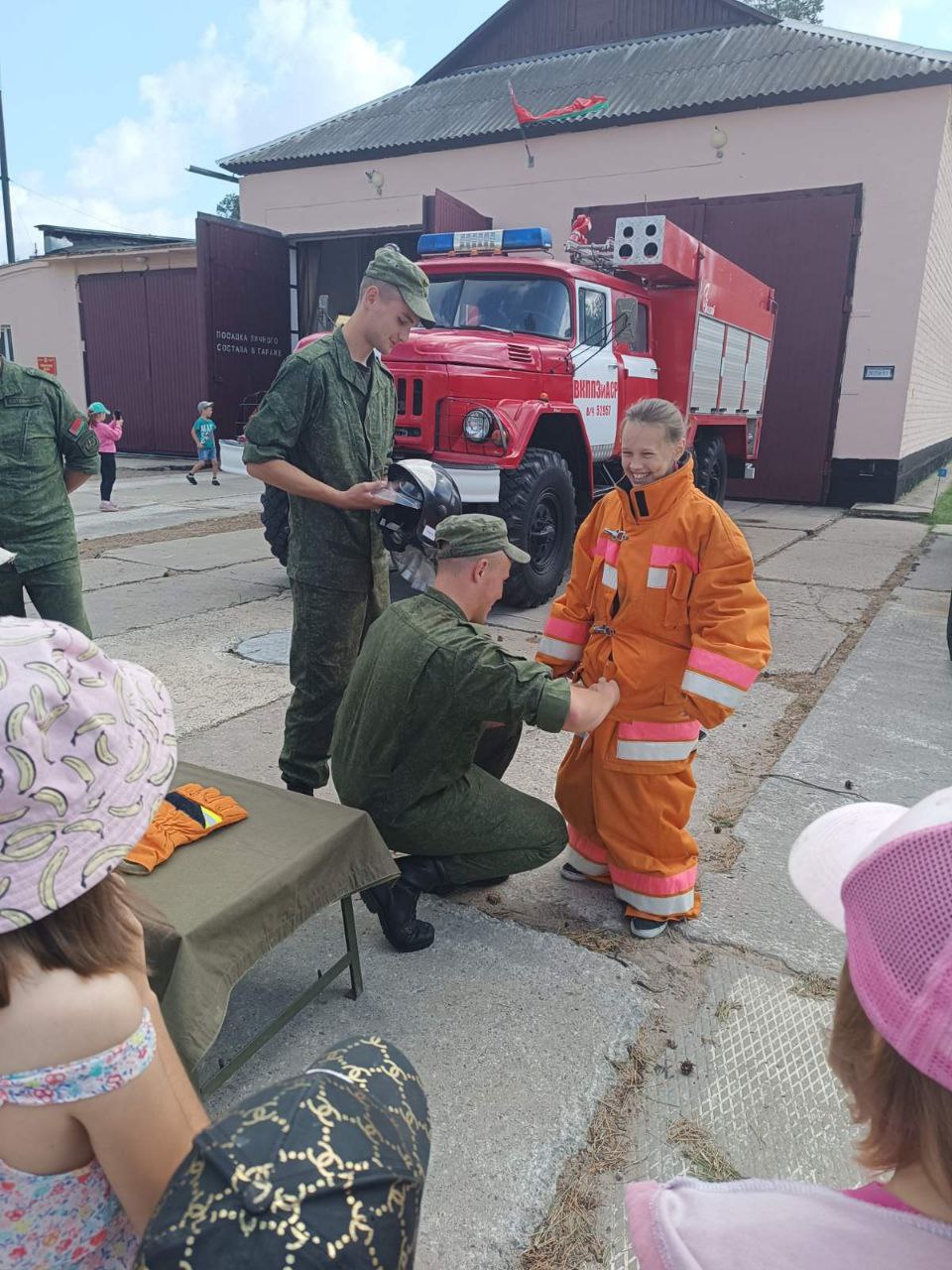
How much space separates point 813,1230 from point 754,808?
10.3 feet

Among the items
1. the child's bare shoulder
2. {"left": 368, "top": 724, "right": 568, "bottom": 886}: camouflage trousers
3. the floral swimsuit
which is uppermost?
the child's bare shoulder

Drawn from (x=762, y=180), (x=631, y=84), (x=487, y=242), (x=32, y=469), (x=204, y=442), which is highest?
(x=631, y=84)

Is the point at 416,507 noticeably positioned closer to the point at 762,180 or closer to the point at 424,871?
the point at 424,871

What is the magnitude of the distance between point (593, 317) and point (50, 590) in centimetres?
532

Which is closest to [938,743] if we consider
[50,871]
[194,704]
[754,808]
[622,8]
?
[754,808]

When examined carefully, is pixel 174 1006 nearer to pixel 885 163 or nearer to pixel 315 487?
pixel 315 487

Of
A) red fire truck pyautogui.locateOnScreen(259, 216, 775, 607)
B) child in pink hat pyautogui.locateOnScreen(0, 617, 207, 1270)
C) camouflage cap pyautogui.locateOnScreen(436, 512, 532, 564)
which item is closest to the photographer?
child in pink hat pyautogui.locateOnScreen(0, 617, 207, 1270)

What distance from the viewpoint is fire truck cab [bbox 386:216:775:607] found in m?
6.42

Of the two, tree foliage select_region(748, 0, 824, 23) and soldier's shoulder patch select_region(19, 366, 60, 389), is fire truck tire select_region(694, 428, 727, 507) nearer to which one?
soldier's shoulder patch select_region(19, 366, 60, 389)

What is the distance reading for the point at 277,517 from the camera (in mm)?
6695

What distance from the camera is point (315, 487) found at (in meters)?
3.13

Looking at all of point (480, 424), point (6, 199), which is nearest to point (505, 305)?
point (480, 424)

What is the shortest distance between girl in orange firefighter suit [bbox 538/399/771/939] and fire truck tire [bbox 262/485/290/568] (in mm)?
4084

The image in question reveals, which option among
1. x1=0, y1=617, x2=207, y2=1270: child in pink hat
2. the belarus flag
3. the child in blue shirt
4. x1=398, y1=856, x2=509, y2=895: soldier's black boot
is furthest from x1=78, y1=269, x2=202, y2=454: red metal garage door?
x1=0, y1=617, x2=207, y2=1270: child in pink hat
